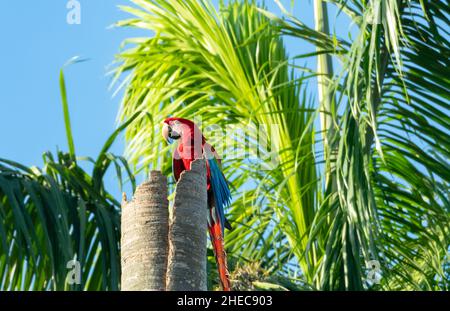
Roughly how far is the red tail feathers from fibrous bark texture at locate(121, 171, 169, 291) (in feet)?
2.00

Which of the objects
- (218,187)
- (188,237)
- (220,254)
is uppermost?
(218,187)

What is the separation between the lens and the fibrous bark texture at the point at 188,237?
14.4ft

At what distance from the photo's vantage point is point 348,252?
7.66 meters

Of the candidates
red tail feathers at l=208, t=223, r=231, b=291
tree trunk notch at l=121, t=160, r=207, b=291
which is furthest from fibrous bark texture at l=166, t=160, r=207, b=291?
red tail feathers at l=208, t=223, r=231, b=291

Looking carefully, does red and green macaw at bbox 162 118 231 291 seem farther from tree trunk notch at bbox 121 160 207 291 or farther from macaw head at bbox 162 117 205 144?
tree trunk notch at bbox 121 160 207 291

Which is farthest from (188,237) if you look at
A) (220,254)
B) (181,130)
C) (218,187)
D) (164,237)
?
(181,130)

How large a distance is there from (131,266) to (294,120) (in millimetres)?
4825

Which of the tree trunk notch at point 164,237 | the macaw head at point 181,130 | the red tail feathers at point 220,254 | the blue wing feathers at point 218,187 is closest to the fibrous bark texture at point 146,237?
the tree trunk notch at point 164,237

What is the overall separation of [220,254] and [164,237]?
803 millimetres

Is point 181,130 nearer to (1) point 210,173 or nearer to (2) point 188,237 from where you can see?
(1) point 210,173

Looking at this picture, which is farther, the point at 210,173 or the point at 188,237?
the point at 210,173

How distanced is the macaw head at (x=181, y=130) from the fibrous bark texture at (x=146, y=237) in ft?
6.05

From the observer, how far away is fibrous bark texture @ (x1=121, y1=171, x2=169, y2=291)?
4430mm

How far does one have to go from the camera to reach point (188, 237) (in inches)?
177
